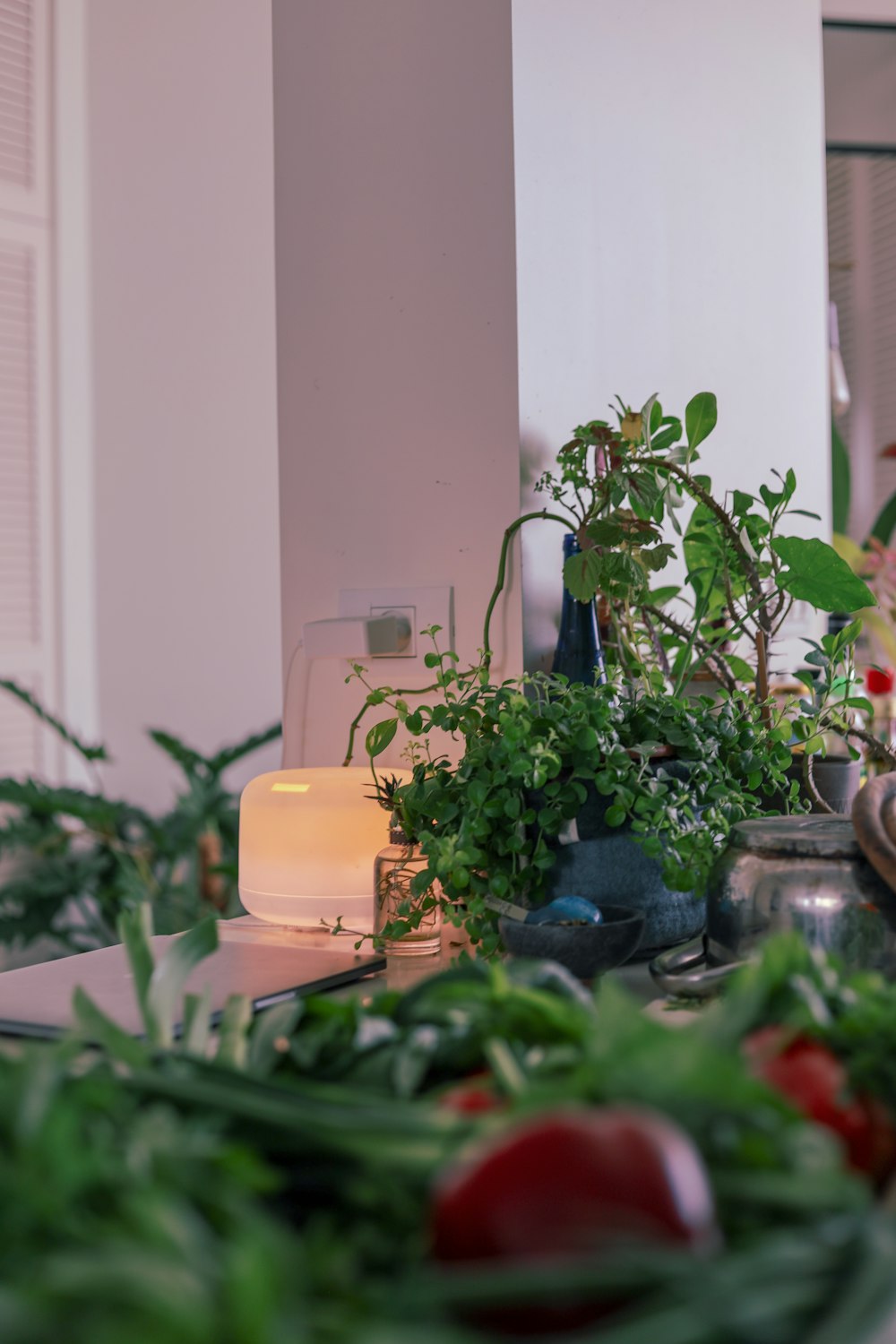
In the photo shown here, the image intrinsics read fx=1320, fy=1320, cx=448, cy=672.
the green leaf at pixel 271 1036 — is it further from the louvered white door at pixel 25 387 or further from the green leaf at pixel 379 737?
the louvered white door at pixel 25 387

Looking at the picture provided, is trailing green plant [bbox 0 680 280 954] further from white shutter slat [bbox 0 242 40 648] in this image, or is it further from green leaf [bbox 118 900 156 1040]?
green leaf [bbox 118 900 156 1040]

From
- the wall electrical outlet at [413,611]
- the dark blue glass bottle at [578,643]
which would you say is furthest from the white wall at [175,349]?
the dark blue glass bottle at [578,643]

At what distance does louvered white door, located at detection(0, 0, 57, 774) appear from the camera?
3.02 m

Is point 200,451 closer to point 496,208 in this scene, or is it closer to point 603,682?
point 496,208

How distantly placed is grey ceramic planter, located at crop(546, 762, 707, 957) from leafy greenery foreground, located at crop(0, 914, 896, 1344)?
504 mm

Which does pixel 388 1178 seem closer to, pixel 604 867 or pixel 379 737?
pixel 604 867

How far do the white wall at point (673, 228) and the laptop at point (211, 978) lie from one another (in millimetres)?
371

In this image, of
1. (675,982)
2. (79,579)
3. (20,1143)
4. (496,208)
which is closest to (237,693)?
(79,579)

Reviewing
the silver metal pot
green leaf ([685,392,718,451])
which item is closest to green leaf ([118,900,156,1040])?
the silver metal pot

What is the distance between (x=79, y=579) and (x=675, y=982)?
264 centimetres

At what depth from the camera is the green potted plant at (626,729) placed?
0.98 metres

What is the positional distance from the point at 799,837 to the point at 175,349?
277cm

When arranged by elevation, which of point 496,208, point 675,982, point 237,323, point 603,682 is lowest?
point 675,982

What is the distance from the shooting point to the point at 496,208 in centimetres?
132
